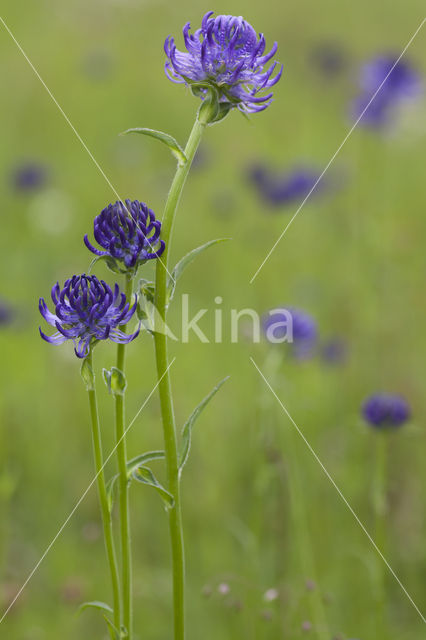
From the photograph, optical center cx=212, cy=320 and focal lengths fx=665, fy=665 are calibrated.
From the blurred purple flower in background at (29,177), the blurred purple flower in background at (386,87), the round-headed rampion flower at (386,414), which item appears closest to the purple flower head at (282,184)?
the blurred purple flower in background at (386,87)

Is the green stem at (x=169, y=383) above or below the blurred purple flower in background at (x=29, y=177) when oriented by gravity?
below

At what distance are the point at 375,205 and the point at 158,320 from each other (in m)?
4.55

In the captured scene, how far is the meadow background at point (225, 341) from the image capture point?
2783 millimetres

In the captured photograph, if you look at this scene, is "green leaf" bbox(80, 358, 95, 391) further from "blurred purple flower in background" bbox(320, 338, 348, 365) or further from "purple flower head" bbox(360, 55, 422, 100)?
"purple flower head" bbox(360, 55, 422, 100)

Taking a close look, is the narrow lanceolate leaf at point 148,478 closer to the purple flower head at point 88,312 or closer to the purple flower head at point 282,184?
the purple flower head at point 88,312

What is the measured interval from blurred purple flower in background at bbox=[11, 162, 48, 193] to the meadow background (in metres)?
0.03

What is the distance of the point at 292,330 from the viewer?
3.10 meters

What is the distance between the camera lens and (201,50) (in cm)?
153

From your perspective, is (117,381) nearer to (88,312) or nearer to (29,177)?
(88,312)

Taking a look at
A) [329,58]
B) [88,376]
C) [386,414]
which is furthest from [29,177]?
[88,376]

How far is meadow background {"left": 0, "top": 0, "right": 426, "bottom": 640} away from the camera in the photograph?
2783 millimetres

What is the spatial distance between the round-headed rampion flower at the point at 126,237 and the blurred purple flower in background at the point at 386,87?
4.12m

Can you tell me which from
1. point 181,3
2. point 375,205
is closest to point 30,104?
point 181,3

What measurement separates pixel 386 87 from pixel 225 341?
7.84 feet
